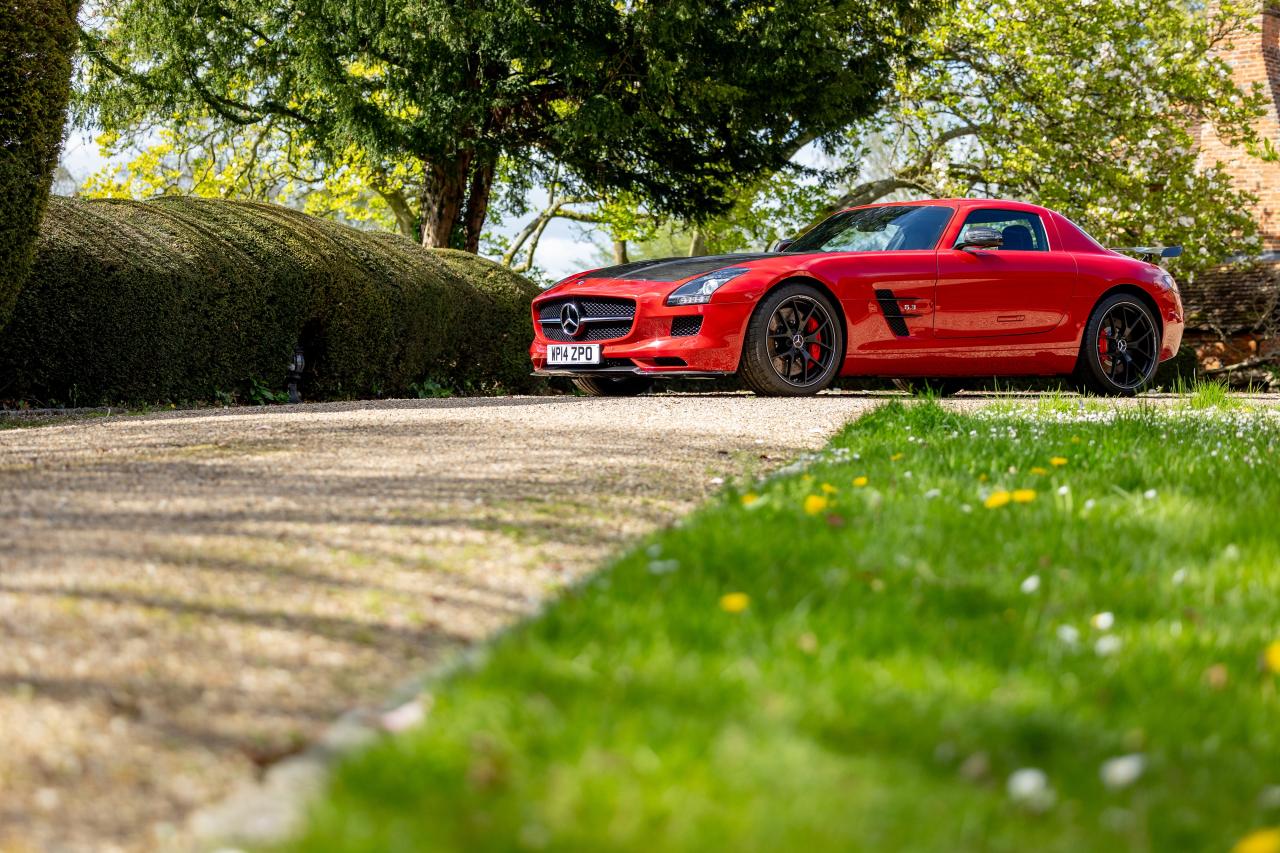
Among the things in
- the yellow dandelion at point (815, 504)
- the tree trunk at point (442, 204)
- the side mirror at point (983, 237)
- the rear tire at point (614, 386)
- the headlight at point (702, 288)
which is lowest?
the yellow dandelion at point (815, 504)

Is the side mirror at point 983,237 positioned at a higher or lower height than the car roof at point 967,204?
lower

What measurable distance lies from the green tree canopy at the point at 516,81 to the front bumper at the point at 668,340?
7310 mm

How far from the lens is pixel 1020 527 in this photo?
3867 mm

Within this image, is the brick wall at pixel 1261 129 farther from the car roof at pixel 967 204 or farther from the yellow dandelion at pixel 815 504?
the yellow dandelion at pixel 815 504

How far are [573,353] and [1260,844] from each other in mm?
7794

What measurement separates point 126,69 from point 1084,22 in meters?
16.8

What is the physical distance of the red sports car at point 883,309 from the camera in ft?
29.1

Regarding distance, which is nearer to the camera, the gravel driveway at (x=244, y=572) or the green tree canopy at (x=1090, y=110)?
the gravel driveway at (x=244, y=572)

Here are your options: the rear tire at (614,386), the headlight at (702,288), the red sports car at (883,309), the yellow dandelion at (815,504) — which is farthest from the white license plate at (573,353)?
the yellow dandelion at (815,504)

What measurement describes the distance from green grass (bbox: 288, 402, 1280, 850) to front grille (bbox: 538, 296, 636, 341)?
5059 mm

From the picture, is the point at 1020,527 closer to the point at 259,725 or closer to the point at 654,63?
the point at 259,725

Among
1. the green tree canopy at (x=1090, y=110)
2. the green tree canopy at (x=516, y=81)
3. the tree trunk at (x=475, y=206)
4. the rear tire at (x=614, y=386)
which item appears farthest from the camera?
the green tree canopy at (x=1090, y=110)

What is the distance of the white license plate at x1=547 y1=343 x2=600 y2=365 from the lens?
9164mm

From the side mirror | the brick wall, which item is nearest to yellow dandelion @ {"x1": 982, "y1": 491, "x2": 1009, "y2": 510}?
the side mirror
